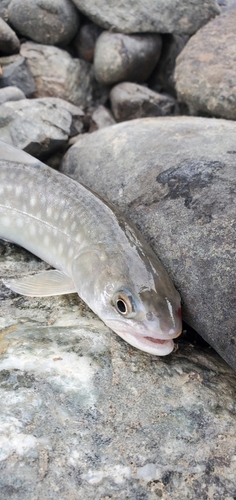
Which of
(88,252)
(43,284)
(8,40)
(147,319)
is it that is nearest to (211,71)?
(8,40)

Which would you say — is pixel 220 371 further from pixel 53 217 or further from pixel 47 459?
pixel 53 217

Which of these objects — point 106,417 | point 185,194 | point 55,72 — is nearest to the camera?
point 106,417

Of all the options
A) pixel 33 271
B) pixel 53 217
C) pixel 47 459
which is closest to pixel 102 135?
pixel 53 217

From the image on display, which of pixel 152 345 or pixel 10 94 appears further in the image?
pixel 10 94

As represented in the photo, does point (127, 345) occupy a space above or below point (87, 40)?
below

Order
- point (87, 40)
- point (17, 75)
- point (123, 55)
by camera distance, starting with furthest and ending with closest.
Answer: point (87, 40)
point (123, 55)
point (17, 75)

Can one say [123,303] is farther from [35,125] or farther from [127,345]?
[35,125]

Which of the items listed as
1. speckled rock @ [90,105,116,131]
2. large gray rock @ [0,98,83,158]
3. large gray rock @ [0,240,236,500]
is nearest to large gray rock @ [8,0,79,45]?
speckled rock @ [90,105,116,131]
